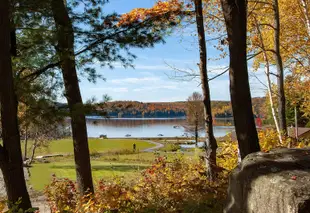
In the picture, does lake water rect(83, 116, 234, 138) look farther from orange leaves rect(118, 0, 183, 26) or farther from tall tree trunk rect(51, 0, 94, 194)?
orange leaves rect(118, 0, 183, 26)

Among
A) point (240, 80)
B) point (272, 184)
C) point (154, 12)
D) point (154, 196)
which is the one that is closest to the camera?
point (272, 184)

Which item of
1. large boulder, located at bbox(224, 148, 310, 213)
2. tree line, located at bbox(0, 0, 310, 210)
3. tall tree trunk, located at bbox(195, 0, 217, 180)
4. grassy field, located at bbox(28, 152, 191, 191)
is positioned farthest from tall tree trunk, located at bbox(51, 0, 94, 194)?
large boulder, located at bbox(224, 148, 310, 213)

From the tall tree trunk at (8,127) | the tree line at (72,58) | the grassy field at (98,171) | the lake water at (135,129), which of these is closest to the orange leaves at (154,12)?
the tree line at (72,58)

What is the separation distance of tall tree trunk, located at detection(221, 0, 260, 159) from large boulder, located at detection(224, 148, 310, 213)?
0.65 m

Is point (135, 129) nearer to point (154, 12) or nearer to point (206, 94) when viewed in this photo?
point (154, 12)

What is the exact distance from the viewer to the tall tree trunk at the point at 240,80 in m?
4.00

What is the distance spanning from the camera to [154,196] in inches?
179

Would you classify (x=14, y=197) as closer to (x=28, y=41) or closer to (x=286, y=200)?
(x=28, y=41)

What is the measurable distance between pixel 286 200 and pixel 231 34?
241 cm

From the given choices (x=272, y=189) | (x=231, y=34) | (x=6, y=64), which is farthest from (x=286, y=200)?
(x=6, y=64)

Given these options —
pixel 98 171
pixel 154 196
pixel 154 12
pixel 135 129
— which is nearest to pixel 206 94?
pixel 154 12

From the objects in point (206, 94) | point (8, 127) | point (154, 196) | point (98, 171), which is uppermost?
point (206, 94)

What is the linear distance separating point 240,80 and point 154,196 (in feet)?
6.78

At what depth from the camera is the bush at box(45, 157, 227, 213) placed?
13.7 ft
